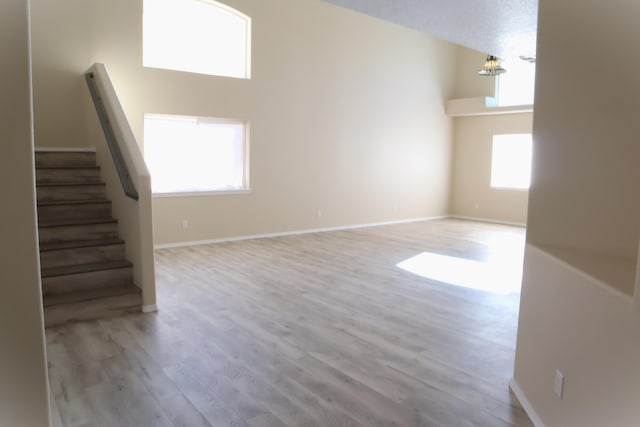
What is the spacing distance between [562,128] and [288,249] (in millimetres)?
4879

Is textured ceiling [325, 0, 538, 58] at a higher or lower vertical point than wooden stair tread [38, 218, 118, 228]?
higher

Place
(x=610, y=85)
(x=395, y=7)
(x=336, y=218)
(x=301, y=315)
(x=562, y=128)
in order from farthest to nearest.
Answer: (x=336, y=218) → (x=301, y=315) → (x=395, y=7) → (x=562, y=128) → (x=610, y=85)

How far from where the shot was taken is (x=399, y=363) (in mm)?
3023

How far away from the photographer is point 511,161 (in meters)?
10.3

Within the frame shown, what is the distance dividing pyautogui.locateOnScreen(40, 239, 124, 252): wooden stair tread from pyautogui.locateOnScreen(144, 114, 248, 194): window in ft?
8.12

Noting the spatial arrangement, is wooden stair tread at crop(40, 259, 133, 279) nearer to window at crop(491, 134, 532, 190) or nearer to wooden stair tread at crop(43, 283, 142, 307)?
wooden stair tread at crop(43, 283, 142, 307)

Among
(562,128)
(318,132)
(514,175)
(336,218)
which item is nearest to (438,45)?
(514,175)

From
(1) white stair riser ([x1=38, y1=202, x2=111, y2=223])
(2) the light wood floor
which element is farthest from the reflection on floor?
(1) white stair riser ([x1=38, y1=202, x2=111, y2=223])

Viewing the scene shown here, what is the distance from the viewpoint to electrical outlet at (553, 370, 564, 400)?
2.04m

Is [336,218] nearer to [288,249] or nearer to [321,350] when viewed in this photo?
[288,249]

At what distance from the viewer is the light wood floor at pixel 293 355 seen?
94.8 inches

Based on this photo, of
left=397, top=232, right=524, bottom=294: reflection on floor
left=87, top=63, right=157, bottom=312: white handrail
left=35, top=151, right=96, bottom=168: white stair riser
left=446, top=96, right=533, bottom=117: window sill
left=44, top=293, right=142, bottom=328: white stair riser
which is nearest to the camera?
left=44, top=293, right=142, bottom=328: white stair riser

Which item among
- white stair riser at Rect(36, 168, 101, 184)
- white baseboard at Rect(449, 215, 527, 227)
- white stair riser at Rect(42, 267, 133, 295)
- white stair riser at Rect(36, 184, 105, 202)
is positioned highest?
white stair riser at Rect(36, 168, 101, 184)

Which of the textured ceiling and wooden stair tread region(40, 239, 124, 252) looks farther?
wooden stair tread region(40, 239, 124, 252)
